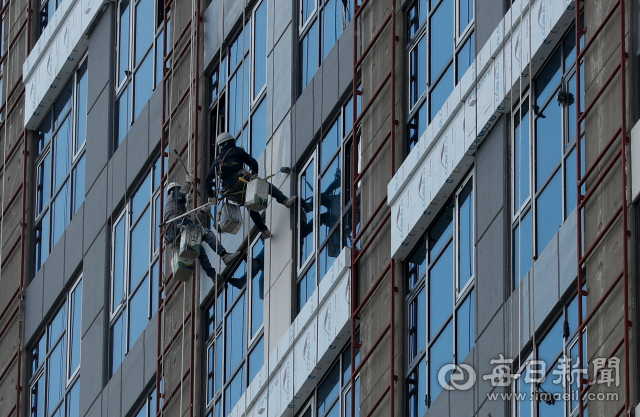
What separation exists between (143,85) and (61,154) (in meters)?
3.03

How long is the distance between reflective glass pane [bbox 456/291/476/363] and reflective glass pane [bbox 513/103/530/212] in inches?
59.0

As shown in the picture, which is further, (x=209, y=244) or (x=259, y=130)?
(x=259, y=130)

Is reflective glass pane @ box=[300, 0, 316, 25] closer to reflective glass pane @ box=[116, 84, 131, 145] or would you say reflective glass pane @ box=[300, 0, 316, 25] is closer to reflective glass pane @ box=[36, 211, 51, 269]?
reflective glass pane @ box=[116, 84, 131, 145]

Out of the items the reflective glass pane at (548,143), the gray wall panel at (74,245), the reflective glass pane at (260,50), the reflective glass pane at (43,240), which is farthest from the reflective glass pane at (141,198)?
the reflective glass pane at (548,143)

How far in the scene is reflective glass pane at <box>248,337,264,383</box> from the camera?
3450 cm

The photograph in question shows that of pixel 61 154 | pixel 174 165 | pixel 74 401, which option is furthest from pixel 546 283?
pixel 61 154

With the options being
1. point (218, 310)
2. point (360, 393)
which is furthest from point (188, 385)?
point (360, 393)

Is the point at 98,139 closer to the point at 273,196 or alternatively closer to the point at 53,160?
the point at 53,160

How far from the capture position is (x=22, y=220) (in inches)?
1622

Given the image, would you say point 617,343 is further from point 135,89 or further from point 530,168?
point 135,89

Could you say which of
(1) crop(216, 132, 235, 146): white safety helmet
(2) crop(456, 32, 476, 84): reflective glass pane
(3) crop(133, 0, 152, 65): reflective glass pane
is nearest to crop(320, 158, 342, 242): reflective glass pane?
(1) crop(216, 132, 235, 146): white safety helmet

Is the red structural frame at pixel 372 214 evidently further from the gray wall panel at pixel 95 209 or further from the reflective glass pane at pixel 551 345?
the gray wall panel at pixel 95 209

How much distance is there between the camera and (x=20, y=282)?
4088 cm

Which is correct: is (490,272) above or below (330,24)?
below
